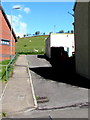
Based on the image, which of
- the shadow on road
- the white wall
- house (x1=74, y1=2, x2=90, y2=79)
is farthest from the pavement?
the white wall

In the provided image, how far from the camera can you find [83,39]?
18328 mm

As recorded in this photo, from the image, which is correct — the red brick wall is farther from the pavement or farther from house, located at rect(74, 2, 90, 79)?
the pavement

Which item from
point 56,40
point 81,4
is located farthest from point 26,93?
point 56,40

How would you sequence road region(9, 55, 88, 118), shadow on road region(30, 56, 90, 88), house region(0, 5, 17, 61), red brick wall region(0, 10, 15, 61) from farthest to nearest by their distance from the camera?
red brick wall region(0, 10, 15, 61) → house region(0, 5, 17, 61) → shadow on road region(30, 56, 90, 88) → road region(9, 55, 88, 118)

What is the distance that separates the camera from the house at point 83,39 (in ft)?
55.8

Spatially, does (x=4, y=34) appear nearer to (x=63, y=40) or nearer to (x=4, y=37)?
(x=4, y=37)

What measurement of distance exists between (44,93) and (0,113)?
14.2 feet

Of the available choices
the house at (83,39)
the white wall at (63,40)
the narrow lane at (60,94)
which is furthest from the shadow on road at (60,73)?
the white wall at (63,40)

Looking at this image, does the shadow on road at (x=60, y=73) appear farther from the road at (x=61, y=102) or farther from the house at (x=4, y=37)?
the house at (x=4, y=37)

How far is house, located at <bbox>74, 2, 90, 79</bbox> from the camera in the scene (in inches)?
670

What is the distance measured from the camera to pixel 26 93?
1275cm

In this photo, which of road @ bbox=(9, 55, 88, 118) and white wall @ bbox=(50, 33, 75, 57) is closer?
road @ bbox=(9, 55, 88, 118)

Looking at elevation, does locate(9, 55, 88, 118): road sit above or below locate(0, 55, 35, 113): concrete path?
below

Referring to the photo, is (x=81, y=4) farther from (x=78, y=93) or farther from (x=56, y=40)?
(x=56, y=40)
